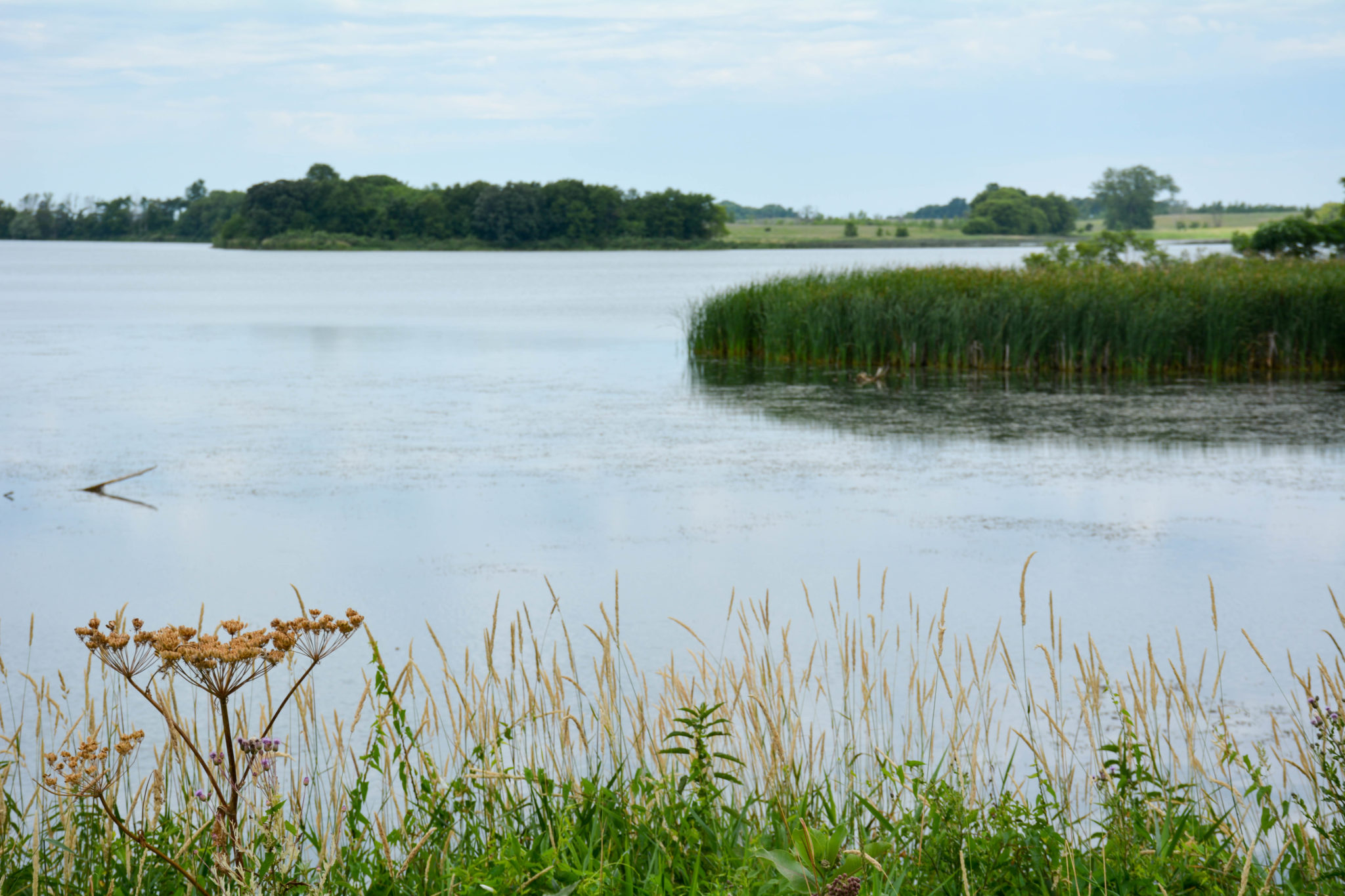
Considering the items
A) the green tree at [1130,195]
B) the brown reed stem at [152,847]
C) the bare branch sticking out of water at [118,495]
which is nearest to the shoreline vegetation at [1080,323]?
the bare branch sticking out of water at [118,495]

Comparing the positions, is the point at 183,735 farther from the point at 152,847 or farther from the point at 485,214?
the point at 485,214

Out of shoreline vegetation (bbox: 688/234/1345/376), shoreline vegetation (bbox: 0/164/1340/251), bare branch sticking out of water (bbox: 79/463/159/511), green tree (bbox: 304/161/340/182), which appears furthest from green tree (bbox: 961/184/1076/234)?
bare branch sticking out of water (bbox: 79/463/159/511)

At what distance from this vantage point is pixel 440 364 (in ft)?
50.8

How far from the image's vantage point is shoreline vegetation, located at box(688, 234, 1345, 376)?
13.5 m

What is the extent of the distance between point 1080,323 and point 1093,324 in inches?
6.5

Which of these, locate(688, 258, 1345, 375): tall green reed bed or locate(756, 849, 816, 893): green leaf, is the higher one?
locate(688, 258, 1345, 375): tall green reed bed

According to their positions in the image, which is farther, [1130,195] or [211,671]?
[1130,195]

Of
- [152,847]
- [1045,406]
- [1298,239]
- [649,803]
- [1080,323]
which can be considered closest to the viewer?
[152,847]

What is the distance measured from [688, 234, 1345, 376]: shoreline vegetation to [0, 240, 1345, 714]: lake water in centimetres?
90

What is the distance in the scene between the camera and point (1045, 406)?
1109cm

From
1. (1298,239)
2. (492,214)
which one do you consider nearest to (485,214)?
(492,214)

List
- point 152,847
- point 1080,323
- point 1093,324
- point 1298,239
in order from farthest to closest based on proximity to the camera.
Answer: point 1298,239 < point 1080,323 < point 1093,324 < point 152,847

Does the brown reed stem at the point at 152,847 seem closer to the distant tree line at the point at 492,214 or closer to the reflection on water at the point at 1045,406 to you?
the reflection on water at the point at 1045,406

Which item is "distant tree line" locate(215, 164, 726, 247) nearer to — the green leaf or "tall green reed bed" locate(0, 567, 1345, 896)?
"tall green reed bed" locate(0, 567, 1345, 896)
